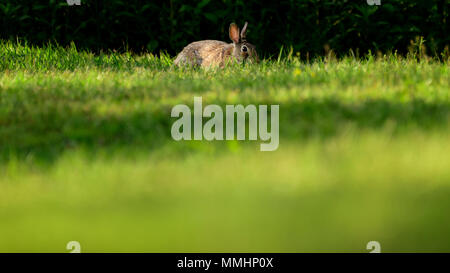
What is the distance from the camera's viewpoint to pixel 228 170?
433cm

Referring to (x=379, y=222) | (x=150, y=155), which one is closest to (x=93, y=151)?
(x=150, y=155)

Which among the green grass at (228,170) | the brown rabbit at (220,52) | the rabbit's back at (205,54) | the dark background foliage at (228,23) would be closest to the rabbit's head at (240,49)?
the brown rabbit at (220,52)

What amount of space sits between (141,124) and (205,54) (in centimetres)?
429

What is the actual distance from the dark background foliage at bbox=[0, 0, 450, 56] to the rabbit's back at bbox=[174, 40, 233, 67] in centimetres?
139

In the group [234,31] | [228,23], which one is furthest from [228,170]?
[228,23]

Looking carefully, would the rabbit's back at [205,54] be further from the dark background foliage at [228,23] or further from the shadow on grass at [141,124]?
the shadow on grass at [141,124]

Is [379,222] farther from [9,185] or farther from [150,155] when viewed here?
[9,185]

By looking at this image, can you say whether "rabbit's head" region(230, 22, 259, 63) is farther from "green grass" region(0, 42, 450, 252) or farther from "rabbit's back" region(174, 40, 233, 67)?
"green grass" region(0, 42, 450, 252)

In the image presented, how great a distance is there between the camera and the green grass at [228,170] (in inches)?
139

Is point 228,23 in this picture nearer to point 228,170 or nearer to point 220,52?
point 220,52

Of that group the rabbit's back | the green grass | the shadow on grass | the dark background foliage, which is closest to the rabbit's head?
the rabbit's back

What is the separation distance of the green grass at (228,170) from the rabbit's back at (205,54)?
7.05 feet

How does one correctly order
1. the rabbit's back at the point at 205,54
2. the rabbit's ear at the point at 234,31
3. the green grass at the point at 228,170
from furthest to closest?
the rabbit's back at the point at 205,54 → the rabbit's ear at the point at 234,31 → the green grass at the point at 228,170
